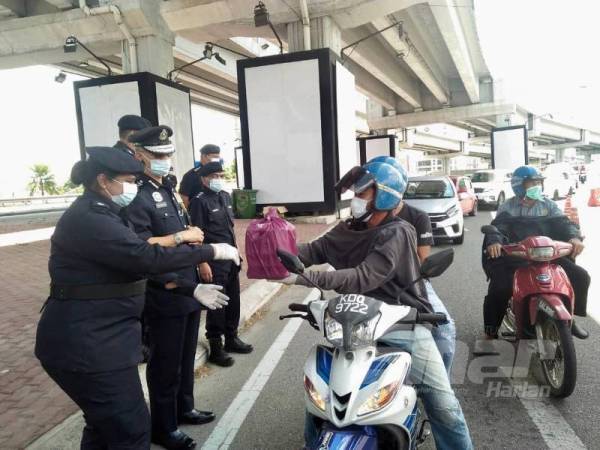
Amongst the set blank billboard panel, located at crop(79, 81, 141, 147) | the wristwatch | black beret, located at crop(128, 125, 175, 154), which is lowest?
the wristwatch

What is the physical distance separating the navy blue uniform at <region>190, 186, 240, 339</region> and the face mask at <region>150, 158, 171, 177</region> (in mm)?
1517

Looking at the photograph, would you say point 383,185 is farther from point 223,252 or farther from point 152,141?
point 152,141

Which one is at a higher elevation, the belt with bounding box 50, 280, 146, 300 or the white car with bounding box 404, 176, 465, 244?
the belt with bounding box 50, 280, 146, 300

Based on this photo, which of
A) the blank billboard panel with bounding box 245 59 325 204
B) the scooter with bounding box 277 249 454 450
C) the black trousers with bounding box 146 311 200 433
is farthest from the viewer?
the blank billboard panel with bounding box 245 59 325 204

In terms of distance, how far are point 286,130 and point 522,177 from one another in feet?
33.4

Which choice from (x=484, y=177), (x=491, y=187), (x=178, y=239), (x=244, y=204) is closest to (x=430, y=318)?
(x=178, y=239)

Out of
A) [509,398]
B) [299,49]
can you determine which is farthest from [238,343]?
[299,49]

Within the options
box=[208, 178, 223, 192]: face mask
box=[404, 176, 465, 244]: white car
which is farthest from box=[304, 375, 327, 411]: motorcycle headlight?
box=[404, 176, 465, 244]: white car

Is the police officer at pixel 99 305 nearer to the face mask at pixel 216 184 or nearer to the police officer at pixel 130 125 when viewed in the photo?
the police officer at pixel 130 125

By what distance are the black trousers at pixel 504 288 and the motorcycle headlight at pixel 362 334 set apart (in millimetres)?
2837

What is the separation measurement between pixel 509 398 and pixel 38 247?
12.2 metres

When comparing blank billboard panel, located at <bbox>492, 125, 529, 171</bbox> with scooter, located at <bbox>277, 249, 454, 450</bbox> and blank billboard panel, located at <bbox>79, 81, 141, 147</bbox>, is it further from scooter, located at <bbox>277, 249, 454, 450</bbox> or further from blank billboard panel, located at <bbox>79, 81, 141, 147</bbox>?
scooter, located at <bbox>277, 249, 454, 450</bbox>

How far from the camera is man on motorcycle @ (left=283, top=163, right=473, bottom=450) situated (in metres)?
2.40

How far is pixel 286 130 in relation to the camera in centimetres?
1425
